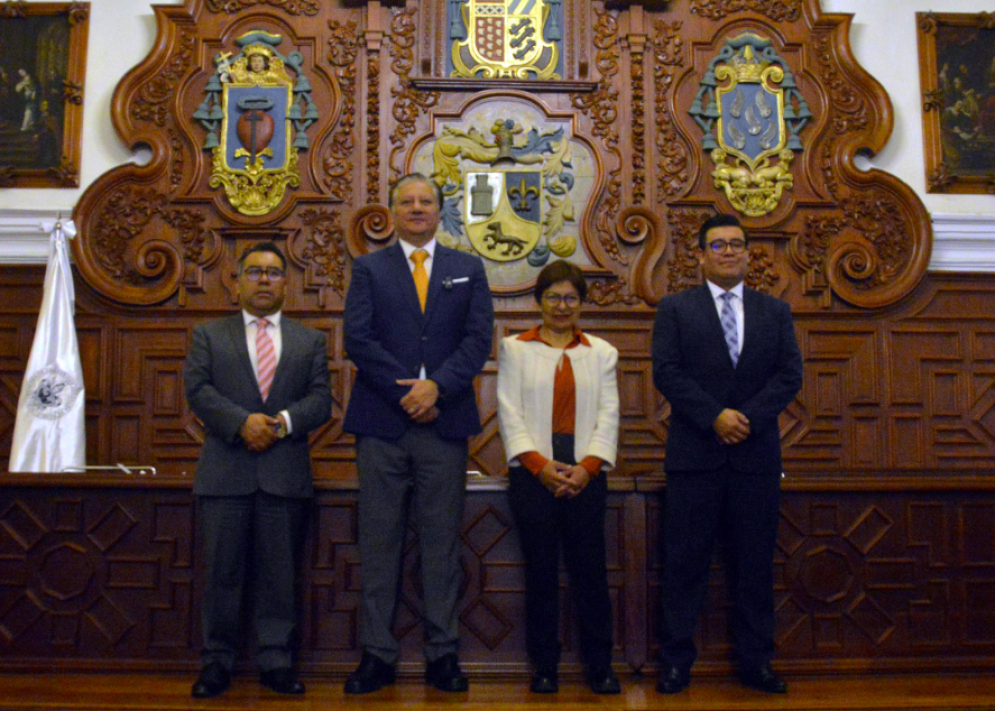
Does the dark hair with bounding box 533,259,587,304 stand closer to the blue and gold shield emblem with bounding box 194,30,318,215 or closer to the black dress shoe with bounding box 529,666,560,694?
the black dress shoe with bounding box 529,666,560,694

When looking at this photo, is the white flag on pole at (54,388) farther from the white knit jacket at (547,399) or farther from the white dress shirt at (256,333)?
the white knit jacket at (547,399)

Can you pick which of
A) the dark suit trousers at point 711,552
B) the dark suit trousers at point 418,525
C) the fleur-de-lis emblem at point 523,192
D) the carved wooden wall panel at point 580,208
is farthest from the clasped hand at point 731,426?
the fleur-de-lis emblem at point 523,192

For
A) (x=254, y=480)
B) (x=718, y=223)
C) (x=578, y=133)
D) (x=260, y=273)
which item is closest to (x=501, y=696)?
(x=254, y=480)

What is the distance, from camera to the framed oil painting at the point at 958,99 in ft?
19.2

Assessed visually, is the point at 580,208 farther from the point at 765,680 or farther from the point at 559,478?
the point at 765,680

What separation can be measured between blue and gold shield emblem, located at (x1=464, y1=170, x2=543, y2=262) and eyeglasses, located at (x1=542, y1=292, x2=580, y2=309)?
2.03 meters

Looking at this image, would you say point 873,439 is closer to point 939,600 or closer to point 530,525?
point 939,600

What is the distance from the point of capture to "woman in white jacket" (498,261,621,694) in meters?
3.43

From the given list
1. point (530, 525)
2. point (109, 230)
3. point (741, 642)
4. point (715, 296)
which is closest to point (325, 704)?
point (530, 525)

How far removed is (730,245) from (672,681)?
160 centimetres

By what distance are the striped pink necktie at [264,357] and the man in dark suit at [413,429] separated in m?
0.34

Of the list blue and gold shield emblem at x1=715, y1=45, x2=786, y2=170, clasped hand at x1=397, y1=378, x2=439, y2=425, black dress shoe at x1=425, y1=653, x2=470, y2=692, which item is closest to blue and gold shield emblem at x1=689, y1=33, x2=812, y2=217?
blue and gold shield emblem at x1=715, y1=45, x2=786, y2=170

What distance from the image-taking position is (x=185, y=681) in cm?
360

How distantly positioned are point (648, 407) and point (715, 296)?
1.93 m
